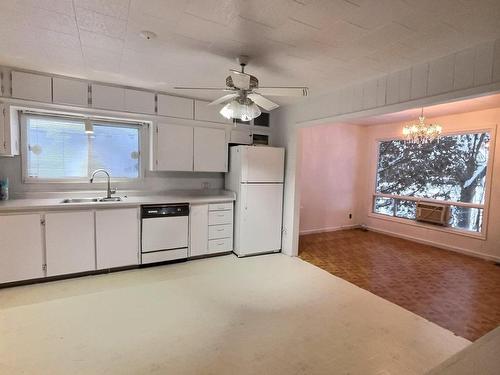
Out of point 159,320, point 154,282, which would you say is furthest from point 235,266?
point 159,320

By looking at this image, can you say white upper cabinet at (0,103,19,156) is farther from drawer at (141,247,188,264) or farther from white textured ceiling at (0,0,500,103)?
drawer at (141,247,188,264)

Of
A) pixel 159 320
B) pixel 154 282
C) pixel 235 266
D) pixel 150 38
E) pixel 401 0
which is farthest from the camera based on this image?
pixel 235 266

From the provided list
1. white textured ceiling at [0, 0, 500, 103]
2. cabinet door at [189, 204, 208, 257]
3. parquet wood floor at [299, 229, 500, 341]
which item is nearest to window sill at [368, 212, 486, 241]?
parquet wood floor at [299, 229, 500, 341]

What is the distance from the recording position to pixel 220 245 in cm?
428

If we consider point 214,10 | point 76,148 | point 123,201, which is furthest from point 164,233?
point 214,10

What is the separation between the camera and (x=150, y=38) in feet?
7.55

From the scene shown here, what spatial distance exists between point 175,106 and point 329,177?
382 centimetres

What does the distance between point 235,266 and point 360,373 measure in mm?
2228

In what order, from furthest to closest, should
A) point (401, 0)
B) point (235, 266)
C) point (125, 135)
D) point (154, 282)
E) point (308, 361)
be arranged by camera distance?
point (125, 135), point (235, 266), point (154, 282), point (308, 361), point (401, 0)

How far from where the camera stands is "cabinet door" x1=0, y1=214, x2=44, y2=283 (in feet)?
9.77

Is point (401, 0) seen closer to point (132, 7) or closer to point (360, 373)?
point (132, 7)

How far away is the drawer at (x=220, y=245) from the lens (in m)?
4.20

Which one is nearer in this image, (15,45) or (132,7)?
(132,7)

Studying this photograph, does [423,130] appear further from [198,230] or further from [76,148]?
[76,148]
